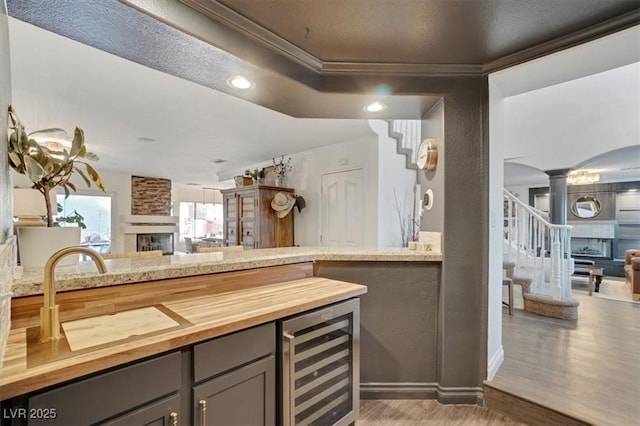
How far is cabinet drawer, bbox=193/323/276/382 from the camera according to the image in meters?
1.13

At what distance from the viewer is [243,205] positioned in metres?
5.33

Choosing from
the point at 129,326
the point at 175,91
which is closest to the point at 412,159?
the point at 175,91

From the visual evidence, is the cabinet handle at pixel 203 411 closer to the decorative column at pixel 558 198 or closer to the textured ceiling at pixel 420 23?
the textured ceiling at pixel 420 23

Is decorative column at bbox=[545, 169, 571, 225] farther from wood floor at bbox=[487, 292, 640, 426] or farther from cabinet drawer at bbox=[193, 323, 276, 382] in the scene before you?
cabinet drawer at bbox=[193, 323, 276, 382]

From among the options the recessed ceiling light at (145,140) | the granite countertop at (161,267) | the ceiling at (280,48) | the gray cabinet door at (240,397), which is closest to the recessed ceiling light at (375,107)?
the ceiling at (280,48)

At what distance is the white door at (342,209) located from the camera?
445 cm

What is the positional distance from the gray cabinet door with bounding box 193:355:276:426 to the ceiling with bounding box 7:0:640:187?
1597 millimetres

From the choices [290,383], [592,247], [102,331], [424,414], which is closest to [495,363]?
[424,414]

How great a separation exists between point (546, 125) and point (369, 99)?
3181 mm

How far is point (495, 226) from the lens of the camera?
2209 millimetres

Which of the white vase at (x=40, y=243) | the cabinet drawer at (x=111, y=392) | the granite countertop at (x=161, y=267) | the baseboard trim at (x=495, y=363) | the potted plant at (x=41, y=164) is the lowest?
the baseboard trim at (x=495, y=363)

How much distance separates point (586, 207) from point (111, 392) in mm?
12323

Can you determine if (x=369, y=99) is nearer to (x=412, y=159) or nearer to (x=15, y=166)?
(x=15, y=166)

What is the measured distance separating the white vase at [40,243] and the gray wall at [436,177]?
2.14 metres
